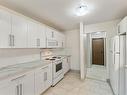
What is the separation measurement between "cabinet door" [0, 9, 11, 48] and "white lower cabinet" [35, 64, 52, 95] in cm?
97

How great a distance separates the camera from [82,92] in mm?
2600

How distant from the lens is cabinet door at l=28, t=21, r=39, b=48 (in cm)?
236

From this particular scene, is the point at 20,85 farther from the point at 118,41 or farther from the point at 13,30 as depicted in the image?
the point at 118,41

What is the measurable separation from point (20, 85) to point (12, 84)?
19cm

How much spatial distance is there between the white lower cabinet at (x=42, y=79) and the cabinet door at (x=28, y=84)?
0.47ft

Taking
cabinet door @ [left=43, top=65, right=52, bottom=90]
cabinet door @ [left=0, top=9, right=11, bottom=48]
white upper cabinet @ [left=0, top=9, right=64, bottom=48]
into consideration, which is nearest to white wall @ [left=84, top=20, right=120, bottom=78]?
white upper cabinet @ [left=0, top=9, right=64, bottom=48]

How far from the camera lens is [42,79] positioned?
7.98ft

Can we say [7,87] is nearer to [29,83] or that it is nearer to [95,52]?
[29,83]

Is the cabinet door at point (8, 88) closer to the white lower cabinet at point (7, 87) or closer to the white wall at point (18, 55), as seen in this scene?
the white lower cabinet at point (7, 87)

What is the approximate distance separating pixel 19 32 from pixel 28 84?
123 cm

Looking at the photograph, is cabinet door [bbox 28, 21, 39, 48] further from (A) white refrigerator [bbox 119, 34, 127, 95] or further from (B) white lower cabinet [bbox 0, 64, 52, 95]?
(A) white refrigerator [bbox 119, 34, 127, 95]

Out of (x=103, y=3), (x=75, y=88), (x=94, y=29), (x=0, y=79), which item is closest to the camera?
(x=0, y=79)

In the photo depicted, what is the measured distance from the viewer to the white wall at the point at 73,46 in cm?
471

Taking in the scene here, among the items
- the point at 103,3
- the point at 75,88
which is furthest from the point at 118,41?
the point at 75,88
